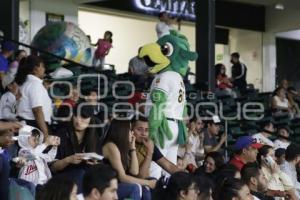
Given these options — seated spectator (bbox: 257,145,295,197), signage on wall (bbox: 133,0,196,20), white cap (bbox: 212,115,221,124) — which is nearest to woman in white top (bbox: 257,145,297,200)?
seated spectator (bbox: 257,145,295,197)

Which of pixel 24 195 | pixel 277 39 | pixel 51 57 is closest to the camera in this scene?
pixel 24 195

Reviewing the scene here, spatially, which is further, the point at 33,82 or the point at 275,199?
the point at 275,199

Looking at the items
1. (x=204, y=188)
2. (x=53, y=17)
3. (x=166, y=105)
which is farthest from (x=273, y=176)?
(x=53, y=17)

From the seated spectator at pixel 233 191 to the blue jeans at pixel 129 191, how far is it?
2.15ft

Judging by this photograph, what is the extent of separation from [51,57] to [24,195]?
255 inches

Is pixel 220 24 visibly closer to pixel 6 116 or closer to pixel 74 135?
pixel 6 116

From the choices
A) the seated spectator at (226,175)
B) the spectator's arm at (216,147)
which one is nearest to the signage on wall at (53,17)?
the spectator's arm at (216,147)

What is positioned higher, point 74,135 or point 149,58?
point 149,58

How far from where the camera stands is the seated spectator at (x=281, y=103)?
609 inches

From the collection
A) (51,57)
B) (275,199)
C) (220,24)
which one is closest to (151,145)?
(275,199)

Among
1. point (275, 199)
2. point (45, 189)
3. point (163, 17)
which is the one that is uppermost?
point (163, 17)

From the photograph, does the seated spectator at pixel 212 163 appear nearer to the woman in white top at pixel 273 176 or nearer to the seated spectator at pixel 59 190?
the woman in white top at pixel 273 176

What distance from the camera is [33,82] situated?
302 inches

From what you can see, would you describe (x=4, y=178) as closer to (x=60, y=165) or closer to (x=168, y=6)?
(x=60, y=165)
